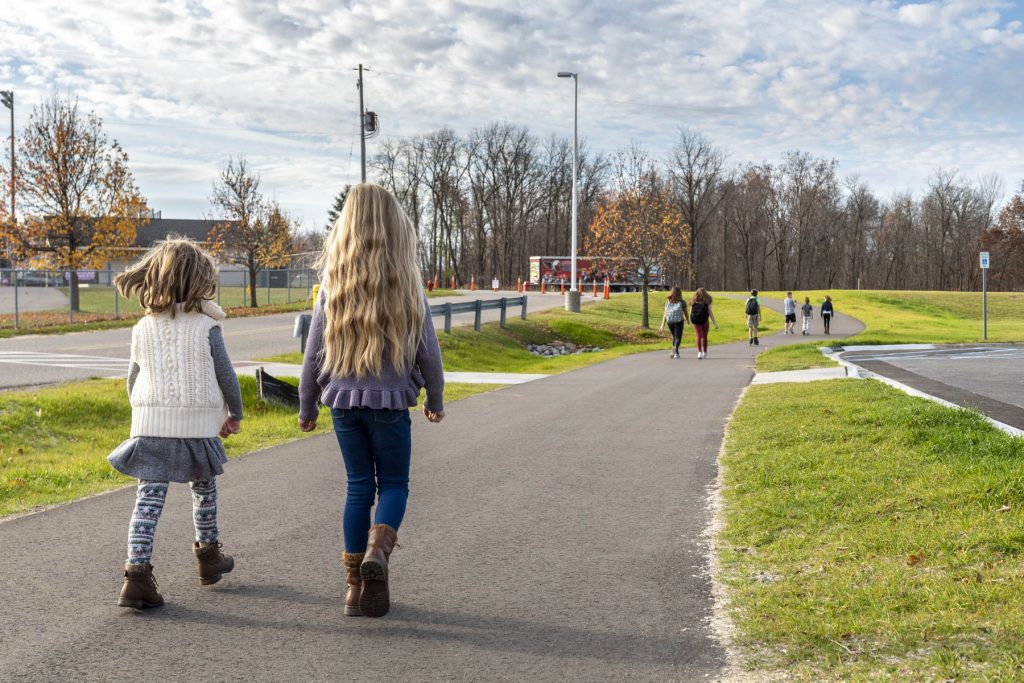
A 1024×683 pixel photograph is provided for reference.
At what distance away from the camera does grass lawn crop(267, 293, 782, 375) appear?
882 inches

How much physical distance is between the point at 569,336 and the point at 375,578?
28150mm

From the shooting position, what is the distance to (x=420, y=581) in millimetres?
4898

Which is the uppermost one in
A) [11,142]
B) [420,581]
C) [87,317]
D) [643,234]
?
[11,142]

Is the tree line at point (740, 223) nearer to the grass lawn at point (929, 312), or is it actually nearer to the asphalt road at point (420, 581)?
the grass lawn at point (929, 312)

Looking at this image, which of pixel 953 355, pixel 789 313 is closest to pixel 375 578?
pixel 953 355

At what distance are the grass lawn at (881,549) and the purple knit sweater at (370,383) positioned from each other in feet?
5.85

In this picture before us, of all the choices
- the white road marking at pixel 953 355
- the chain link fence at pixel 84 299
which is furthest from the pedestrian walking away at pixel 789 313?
the chain link fence at pixel 84 299

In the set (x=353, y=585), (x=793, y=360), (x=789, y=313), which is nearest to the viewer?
(x=353, y=585)

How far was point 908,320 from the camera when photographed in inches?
1944

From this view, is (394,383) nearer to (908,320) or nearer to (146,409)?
(146,409)

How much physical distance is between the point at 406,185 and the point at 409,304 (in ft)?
260

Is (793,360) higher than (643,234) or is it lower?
lower

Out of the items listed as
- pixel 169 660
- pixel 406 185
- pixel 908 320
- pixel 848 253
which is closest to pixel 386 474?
pixel 169 660

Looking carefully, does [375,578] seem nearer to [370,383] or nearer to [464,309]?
[370,383]
